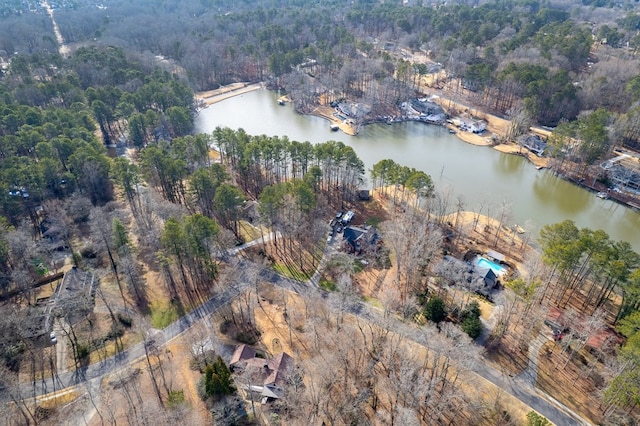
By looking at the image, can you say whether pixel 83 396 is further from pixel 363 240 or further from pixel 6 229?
pixel 363 240

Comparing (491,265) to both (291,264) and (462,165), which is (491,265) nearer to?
(291,264)

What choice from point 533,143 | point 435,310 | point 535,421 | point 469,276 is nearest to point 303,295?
point 435,310

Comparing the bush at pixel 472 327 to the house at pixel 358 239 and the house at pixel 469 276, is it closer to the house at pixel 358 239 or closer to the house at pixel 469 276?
the house at pixel 469 276

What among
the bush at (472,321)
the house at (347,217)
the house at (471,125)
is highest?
the house at (471,125)

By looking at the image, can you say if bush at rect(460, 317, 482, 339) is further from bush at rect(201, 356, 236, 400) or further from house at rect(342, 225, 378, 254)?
bush at rect(201, 356, 236, 400)

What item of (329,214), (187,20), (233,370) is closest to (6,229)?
(233,370)

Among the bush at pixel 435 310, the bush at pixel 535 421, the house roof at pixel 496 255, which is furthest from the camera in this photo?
the house roof at pixel 496 255

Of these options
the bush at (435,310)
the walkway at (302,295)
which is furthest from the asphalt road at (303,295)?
the bush at (435,310)
